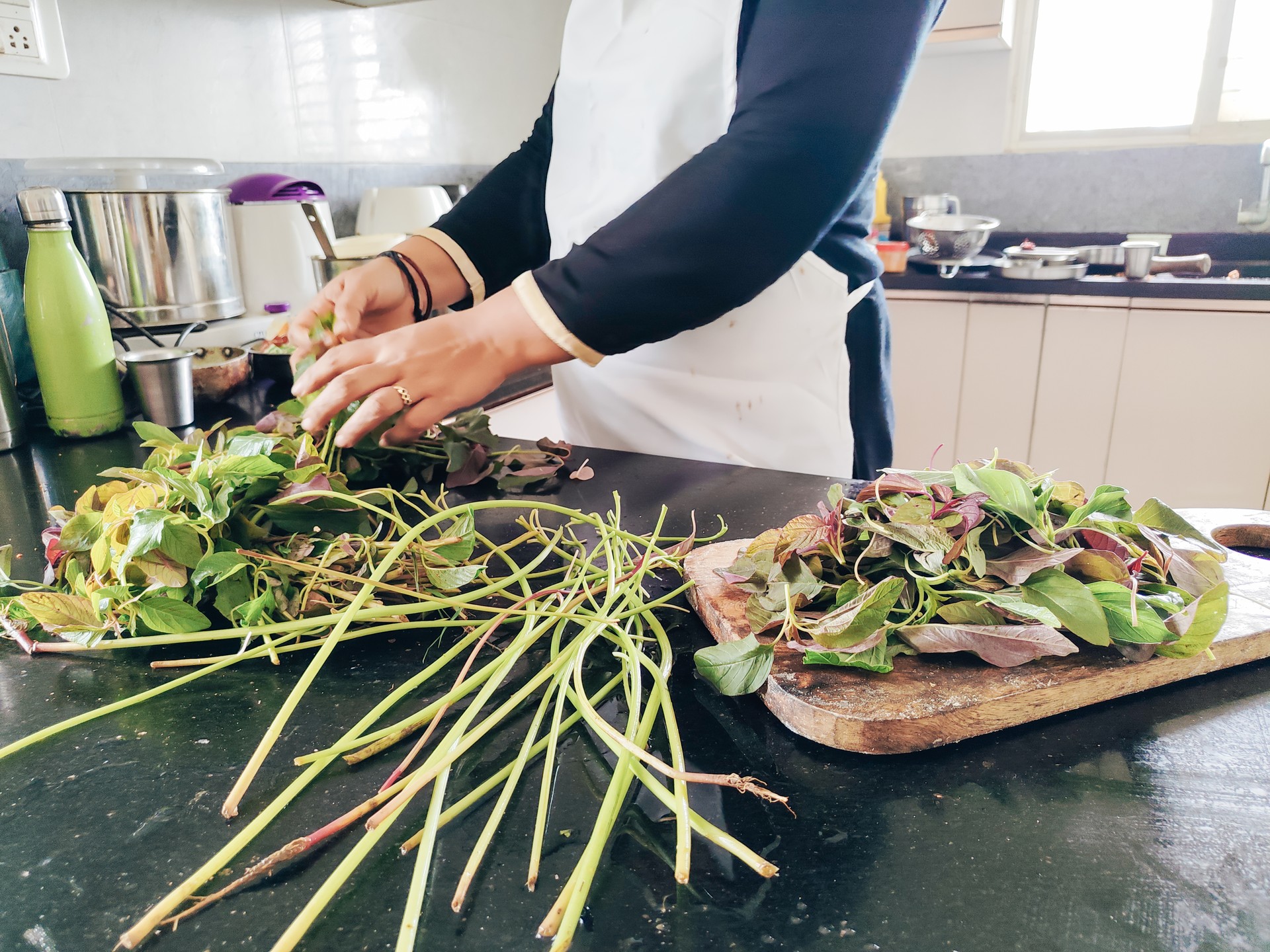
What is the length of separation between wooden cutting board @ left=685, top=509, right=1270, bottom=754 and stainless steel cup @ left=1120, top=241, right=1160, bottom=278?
1913 millimetres

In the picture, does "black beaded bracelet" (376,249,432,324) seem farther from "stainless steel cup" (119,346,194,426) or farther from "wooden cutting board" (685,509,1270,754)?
"wooden cutting board" (685,509,1270,754)

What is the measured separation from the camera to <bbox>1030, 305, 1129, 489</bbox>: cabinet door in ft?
6.72

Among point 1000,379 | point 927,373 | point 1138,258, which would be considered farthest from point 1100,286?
point 927,373

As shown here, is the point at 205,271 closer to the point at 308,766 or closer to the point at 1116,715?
the point at 308,766

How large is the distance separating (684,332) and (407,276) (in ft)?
1.17

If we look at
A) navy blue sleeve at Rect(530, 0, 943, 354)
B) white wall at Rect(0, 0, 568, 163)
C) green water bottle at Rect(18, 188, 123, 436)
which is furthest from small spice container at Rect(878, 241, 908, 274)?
green water bottle at Rect(18, 188, 123, 436)

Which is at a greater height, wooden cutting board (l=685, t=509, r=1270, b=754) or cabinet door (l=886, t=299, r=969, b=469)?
wooden cutting board (l=685, t=509, r=1270, b=754)

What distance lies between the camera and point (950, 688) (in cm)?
42

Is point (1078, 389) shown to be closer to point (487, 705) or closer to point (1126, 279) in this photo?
point (1126, 279)

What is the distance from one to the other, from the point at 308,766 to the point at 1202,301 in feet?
7.28

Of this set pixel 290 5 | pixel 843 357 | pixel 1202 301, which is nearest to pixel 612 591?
pixel 843 357

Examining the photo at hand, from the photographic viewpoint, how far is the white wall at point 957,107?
2.57 metres

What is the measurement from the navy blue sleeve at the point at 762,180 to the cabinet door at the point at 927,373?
1.59 m

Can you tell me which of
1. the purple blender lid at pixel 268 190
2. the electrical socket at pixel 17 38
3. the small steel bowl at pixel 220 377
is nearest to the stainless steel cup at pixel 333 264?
the purple blender lid at pixel 268 190
